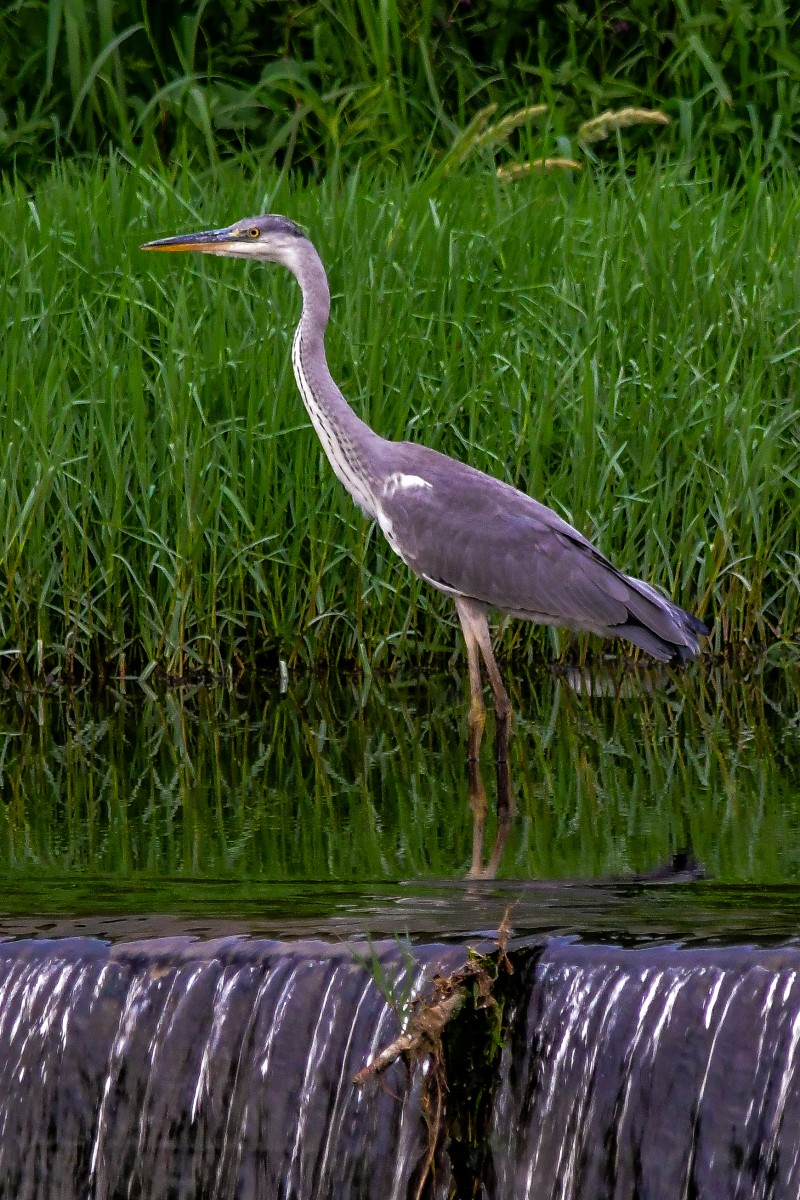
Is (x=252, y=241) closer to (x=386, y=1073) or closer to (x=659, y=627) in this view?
(x=659, y=627)

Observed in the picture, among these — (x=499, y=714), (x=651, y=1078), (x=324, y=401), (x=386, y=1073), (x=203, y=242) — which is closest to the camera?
(x=651, y=1078)

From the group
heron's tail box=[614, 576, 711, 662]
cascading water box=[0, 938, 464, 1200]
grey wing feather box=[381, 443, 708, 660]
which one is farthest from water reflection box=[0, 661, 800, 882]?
cascading water box=[0, 938, 464, 1200]

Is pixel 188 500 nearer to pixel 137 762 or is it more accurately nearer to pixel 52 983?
pixel 137 762

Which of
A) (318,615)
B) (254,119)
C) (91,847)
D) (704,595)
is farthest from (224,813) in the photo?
(254,119)

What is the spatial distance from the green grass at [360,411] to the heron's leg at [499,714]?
0.60 m

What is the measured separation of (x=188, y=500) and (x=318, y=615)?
540 mm

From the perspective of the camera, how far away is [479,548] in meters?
5.17

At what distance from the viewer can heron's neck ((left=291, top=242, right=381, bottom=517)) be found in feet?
17.6

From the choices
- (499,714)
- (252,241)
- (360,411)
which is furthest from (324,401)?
(499,714)

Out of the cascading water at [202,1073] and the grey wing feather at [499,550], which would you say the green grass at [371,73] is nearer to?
the grey wing feather at [499,550]

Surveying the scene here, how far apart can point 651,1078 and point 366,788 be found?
1791 millimetres

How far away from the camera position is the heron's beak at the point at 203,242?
5.61 m

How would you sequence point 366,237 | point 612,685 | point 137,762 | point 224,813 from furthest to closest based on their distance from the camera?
point 366,237 → point 612,685 → point 137,762 → point 224,813

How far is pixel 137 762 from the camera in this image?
15.9ft
